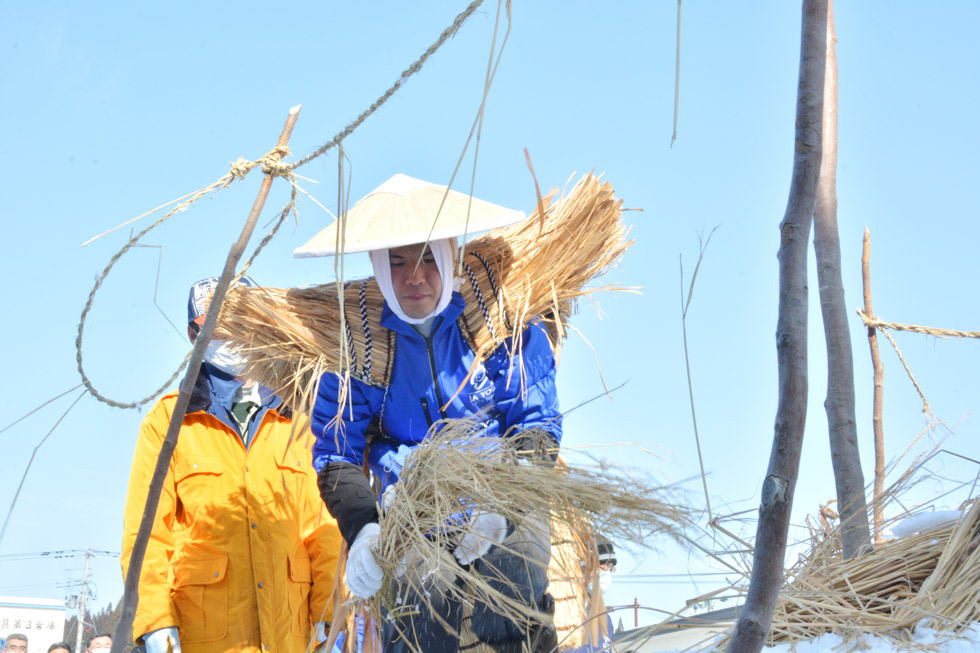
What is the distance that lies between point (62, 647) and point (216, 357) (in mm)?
3753

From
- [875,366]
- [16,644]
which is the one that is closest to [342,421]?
[875,366]

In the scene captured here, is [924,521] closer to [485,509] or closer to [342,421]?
[485,509]

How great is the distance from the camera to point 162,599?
3.01 m

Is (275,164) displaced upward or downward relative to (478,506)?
upward

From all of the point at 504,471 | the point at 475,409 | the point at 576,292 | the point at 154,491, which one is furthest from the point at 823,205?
the point at 154,491

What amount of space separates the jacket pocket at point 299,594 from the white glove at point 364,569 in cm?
88

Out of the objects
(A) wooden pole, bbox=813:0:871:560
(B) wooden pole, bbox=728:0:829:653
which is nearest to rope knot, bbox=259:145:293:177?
(B) wooden pole, bbox=728:0:829:653

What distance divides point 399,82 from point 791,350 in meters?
0.69

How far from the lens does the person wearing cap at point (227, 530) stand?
3.12m

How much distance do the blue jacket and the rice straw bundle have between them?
9.1 inches

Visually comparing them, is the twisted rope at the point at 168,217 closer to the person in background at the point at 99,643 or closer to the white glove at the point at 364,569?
the white glove at the point at 364,569

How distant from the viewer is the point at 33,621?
98.2ft

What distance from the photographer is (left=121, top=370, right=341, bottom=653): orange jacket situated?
312cm

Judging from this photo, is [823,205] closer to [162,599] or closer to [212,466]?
[212,466]
